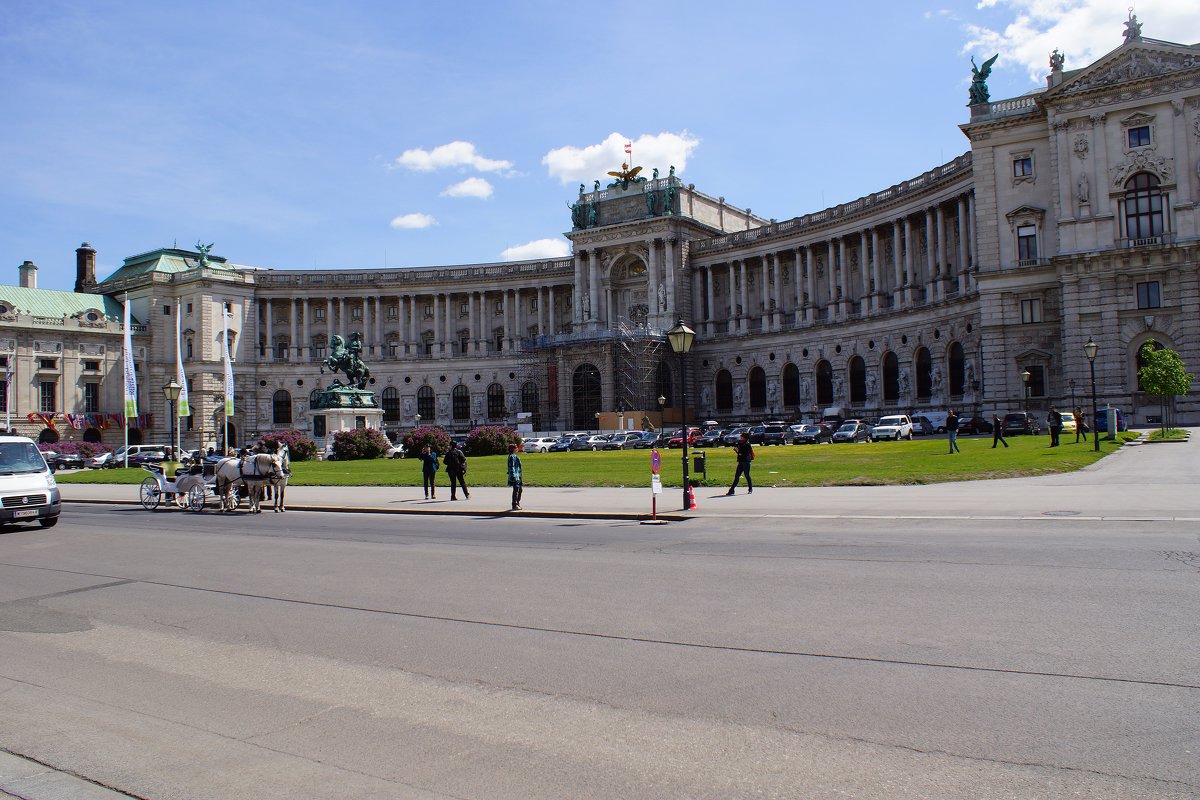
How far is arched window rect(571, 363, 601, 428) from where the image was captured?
97.9m

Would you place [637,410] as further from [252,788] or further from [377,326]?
[252,788]

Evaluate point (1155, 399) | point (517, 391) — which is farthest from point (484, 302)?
point (1155, 399)

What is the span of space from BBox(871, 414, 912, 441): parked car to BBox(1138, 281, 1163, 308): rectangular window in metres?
16.5

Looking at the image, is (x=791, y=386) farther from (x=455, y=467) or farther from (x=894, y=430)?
(x=455, y=467)

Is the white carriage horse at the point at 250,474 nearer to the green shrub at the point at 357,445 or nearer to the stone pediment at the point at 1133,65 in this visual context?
the green shrub at the point at 357,445

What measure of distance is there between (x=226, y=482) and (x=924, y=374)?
205 feet

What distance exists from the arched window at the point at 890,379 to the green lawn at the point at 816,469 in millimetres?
32091

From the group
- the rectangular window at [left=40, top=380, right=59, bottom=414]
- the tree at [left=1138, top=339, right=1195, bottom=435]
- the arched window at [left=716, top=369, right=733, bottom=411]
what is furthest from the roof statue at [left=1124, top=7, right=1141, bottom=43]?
→ the rectangular window at [left=40, top=380, right=59, bottom=414]

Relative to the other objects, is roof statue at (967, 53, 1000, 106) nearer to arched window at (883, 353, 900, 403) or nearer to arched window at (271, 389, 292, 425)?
arched window at (883, 353, 900, 403)

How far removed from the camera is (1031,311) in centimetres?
6378

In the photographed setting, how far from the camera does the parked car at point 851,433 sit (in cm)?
6425

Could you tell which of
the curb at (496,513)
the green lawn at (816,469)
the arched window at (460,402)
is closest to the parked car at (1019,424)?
the green lawn at (816,469)

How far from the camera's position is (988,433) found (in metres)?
62.1

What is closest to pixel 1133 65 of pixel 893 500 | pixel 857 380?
pixel 857 380
